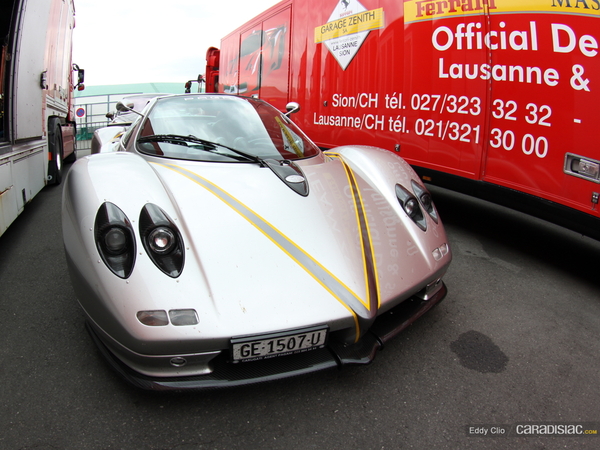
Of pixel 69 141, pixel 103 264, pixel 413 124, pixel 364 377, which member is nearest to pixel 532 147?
pixel 413 124

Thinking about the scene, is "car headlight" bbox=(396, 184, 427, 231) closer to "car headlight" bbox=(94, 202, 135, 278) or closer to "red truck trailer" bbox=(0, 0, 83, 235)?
"car headlight" bbox=(94, 202, 135, 278)

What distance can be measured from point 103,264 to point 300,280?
0.80 meters

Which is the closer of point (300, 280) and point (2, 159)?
point (300, 280)

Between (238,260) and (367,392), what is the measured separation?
2.63 ft

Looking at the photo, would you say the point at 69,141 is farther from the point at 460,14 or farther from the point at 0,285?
the point at 460,14

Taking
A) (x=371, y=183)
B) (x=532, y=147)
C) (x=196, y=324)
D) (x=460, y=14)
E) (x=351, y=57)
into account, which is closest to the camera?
(x=196, y=324)

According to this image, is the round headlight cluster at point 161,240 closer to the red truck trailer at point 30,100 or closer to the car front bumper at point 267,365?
the car front bumper at point 267,365

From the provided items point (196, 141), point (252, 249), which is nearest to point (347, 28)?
point (196, 141)

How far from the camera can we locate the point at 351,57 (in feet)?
15.4

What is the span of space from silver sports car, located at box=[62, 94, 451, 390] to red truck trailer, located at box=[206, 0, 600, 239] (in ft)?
3.77

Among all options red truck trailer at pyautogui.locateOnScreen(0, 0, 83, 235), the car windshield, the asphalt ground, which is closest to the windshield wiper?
the car windshield

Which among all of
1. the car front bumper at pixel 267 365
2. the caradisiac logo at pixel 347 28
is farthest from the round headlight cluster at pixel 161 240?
the caradisiac logo at pixel 347 28

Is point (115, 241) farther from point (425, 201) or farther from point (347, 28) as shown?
point (347, 28)

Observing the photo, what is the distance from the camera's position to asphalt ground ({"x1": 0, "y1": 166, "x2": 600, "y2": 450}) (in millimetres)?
1582
